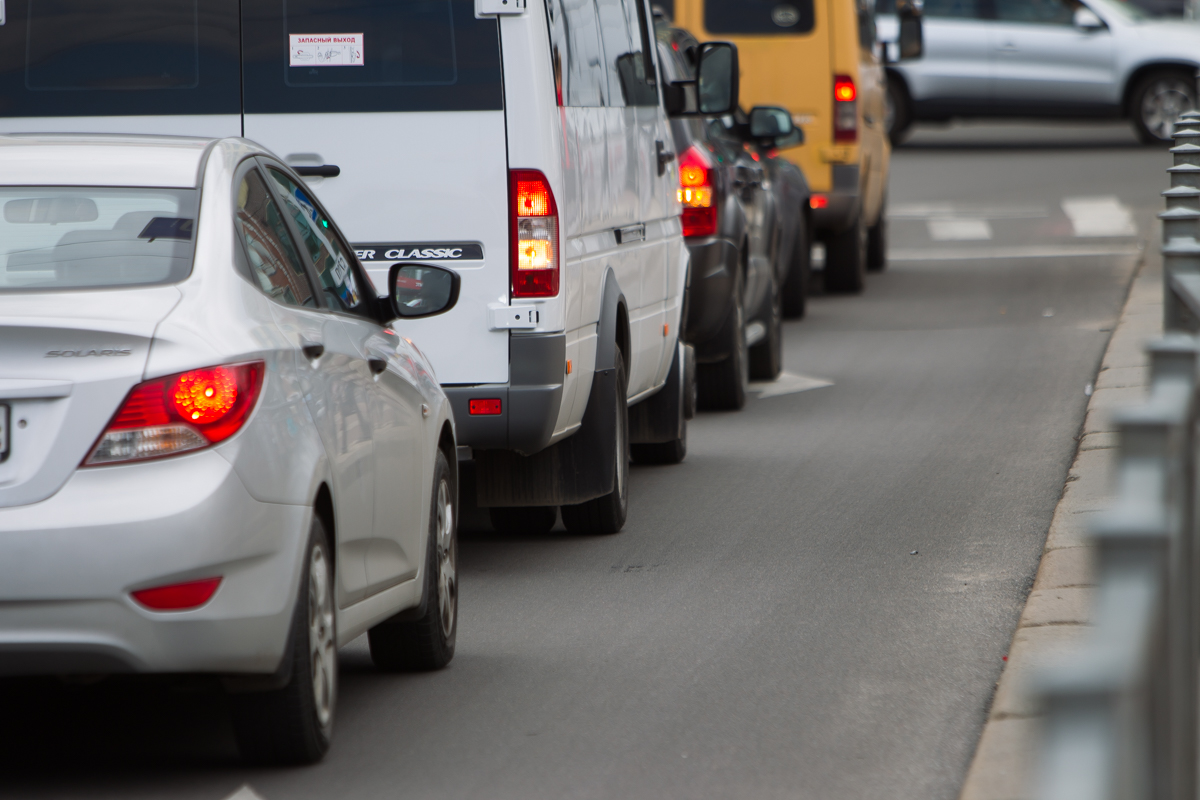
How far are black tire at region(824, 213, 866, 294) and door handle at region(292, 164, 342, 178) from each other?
11459mm

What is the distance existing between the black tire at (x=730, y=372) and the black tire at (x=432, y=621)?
5.67 meters

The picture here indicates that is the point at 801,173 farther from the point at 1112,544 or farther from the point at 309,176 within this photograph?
the point at 1112,544

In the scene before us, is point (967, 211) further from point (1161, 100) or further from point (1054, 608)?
point (1054, 608)

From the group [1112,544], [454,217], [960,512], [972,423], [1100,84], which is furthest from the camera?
[1100,84]

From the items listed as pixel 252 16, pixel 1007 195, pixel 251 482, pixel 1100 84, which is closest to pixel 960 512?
pixel 252 16

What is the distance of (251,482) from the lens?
15.1 feet

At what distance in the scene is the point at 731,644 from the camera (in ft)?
21.1

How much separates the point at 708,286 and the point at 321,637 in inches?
266

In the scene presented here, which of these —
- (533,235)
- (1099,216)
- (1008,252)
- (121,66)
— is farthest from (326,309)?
(1099,216)

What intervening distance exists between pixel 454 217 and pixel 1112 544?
5.17m

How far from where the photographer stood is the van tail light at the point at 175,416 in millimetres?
4484

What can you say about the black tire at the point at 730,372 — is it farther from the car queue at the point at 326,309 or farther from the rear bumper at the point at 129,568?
the rear bumper at the point at 129,568

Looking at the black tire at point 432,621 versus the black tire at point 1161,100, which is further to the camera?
the black tire at point 1161,100

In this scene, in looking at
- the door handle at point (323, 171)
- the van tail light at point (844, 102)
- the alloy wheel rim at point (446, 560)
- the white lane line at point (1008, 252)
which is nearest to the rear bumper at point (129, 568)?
the alloy wheel rim at point (446, 560)
